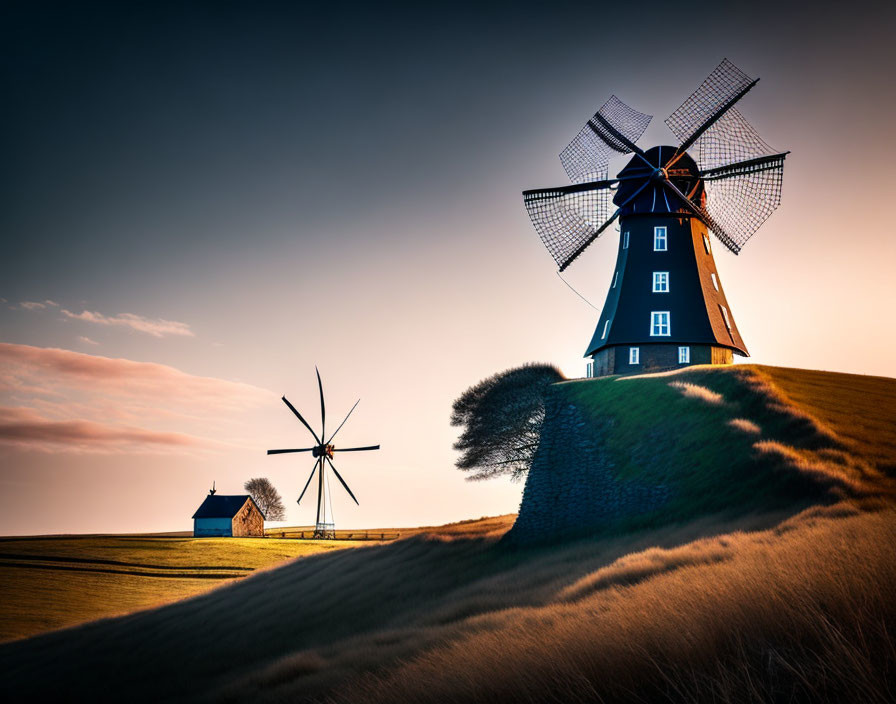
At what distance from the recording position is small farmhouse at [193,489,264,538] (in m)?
79.6

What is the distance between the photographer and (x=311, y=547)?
60.9 m

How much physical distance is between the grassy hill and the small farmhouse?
A: 47.8 meters

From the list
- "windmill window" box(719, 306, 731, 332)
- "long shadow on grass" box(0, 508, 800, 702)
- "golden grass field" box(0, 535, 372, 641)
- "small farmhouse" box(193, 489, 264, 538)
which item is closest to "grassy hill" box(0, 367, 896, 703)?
"long shadow on grass" box(0, 508, 800, 702)

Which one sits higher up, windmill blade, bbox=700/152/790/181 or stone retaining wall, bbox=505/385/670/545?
windmill blade, bbox=700/152/790/181

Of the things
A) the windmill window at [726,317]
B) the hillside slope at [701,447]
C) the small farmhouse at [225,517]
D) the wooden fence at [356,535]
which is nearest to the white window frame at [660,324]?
the windmill window at [726,317]

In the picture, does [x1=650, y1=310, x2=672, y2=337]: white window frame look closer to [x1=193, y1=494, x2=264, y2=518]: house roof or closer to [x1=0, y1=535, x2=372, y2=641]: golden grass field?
[x1=0, y1=535, x2=372, y2=641]: golden grass field

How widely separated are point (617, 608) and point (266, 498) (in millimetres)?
99694

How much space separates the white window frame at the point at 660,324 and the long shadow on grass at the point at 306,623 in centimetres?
1536

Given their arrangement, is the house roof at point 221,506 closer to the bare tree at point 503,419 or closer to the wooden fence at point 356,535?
the wooden fence at point 356,535

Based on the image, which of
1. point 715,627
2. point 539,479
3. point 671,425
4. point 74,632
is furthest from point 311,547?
point 715,627

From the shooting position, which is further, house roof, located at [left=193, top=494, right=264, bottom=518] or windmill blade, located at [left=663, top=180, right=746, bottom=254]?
house roof, located at [left=193, top=494, right=264, bottom=518]

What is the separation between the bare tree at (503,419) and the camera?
40688 mm

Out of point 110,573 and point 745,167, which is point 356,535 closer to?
point 110,573

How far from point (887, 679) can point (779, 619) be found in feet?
5.36
